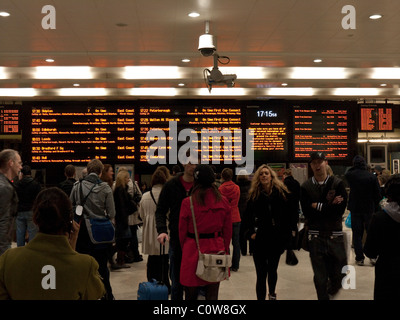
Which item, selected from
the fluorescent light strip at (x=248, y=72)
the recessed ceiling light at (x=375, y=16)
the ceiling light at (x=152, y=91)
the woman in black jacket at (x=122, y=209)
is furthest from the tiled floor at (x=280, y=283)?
the ceiling light at (x=152, y=91)

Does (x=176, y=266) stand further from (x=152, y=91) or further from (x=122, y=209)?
(x=152, y=91)

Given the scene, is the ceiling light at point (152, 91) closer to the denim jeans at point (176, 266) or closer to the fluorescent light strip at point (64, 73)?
the fluorescent light strip at point (64, 73)

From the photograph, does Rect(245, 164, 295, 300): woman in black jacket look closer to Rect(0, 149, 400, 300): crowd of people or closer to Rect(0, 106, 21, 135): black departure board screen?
Rect(0, 149, 400, 300): crowd of people

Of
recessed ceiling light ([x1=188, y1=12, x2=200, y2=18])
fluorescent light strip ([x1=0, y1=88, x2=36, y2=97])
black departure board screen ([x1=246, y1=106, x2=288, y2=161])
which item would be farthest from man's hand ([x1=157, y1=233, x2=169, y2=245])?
fluorescent light strip ([x1=0, y1=88, x2=36, y2=97])

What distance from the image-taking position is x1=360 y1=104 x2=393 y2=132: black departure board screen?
10.4m

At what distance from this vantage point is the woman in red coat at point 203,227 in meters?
3.80

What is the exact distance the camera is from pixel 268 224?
185 inches

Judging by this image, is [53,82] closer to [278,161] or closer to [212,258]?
[278,161]

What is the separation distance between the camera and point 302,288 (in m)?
5.95

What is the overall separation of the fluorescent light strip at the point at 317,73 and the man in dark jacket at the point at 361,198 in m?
2.25

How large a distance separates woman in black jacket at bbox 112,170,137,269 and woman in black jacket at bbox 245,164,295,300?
2855 mm

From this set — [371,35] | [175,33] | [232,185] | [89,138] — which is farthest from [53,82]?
[371,35]

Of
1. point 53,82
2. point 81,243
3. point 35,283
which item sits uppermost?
point 53,82

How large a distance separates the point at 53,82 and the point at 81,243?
16.9 ft
